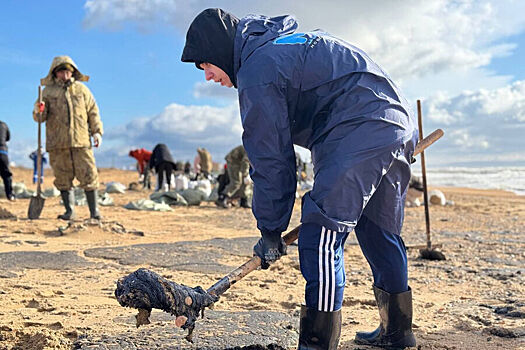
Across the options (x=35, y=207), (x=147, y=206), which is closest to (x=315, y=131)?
(x=35, y=207)

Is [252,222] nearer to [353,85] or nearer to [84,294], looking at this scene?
[84,294]

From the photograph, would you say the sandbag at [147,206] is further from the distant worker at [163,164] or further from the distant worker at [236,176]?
the distant worker at [163,164]

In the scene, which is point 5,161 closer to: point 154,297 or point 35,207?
point 35,207

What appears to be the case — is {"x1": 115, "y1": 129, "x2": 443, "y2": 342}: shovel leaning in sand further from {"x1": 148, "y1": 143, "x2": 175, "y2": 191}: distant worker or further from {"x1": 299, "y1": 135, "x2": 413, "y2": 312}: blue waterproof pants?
{"x1": 148, "y1": 143, "x2": 175, "y2": 191}: distant worker

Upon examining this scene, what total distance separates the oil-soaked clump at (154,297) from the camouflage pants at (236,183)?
9082mm

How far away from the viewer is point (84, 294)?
11.3ft

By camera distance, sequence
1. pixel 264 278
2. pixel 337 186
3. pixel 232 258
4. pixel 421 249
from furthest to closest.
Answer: pixel 421 249 < pixel 232 258 < pixel 264 278 < pixel 337 186

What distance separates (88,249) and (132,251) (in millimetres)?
457

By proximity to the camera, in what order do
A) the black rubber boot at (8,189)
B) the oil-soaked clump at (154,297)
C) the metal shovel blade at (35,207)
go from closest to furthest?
the oil-soaked clump at (154,297) → the metal shovel blade at (35,207) → the black rubber boot at (8,189)

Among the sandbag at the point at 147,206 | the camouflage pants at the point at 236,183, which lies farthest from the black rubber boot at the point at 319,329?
the camouflage pants at the point at 236,183

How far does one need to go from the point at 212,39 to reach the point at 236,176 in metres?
9.13

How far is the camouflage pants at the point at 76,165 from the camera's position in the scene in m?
6.89

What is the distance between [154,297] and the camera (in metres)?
2.16

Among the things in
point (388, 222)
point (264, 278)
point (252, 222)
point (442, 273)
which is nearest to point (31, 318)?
point (264, 278)
